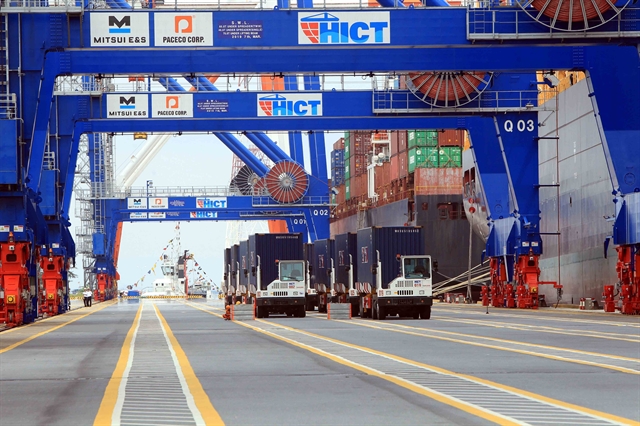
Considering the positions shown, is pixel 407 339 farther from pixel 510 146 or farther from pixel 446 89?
pixel 510 146

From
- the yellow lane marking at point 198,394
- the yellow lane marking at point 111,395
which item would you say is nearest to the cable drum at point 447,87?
the yellow lane marking at point 111,395

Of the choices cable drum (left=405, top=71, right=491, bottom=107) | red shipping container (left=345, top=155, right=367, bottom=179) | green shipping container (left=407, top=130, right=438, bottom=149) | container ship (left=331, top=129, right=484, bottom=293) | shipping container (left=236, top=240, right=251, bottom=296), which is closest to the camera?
cable drum (left=405, top=71, right=491, bottom=107)

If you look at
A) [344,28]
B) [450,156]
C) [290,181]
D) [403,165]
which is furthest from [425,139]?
[344,28]

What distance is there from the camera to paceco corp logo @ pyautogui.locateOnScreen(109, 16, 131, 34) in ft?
102

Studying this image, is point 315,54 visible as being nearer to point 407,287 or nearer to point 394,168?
point 407,287

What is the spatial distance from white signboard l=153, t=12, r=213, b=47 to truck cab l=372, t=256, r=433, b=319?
30.9ft

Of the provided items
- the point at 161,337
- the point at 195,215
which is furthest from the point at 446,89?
the point at 195,215

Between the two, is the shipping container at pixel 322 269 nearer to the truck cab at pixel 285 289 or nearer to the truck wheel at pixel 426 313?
the truck cab at pixel 285 289

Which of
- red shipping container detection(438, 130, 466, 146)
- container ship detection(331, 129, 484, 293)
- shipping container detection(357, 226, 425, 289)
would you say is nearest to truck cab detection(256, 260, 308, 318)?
shipping container detection(357, 226, 425, 289)

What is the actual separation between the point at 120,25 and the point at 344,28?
615 centimetres

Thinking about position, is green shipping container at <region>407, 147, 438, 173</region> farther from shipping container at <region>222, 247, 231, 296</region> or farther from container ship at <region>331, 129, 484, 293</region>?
shipping container at <region>222, 247, 231, 296</region>

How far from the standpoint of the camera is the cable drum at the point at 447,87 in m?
42.5

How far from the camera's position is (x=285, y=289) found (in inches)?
1588

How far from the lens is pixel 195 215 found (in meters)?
81.9
